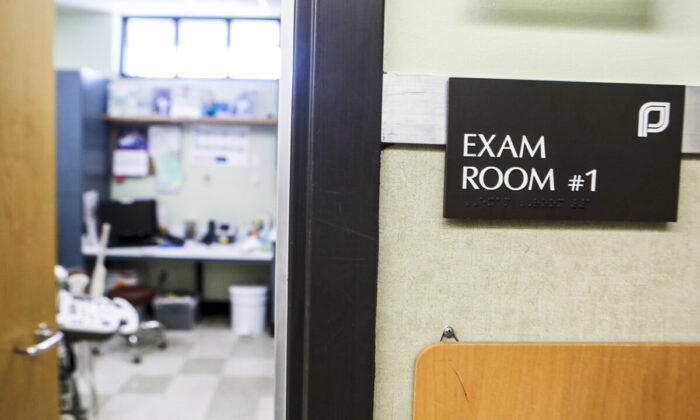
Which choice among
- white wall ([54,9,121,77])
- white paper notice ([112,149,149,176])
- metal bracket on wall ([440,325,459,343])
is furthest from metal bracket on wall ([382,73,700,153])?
white wall ([54,9,121,77])

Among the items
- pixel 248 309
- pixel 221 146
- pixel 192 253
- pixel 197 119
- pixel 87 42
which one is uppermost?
pixel 87 42

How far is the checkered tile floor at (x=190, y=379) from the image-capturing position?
2.62 m

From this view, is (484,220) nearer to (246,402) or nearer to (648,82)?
(648,82)

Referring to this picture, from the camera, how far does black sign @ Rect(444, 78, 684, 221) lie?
2.27ft

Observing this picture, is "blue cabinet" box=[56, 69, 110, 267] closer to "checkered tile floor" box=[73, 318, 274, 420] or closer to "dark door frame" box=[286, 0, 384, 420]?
"checkered tile floor" box=[73, 318, 274, 420]

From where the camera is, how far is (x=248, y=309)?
12.7ft

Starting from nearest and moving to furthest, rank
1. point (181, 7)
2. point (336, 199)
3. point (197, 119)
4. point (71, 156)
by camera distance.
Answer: point (336, 199)
point (71, 156)
point (197, 119)
point (181, 7)

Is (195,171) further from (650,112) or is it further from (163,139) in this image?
(650,112)

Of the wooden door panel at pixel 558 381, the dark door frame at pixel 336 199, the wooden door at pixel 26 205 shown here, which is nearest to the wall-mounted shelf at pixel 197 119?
the wooden door at pixel 26 205

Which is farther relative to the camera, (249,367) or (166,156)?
(166,156)

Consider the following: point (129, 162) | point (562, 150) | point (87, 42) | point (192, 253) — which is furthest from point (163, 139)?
point (562, 150)

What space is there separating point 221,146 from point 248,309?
1.49 meters

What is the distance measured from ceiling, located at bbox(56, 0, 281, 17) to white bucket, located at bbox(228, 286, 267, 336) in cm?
237

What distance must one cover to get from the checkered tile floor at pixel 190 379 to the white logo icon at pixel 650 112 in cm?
234
